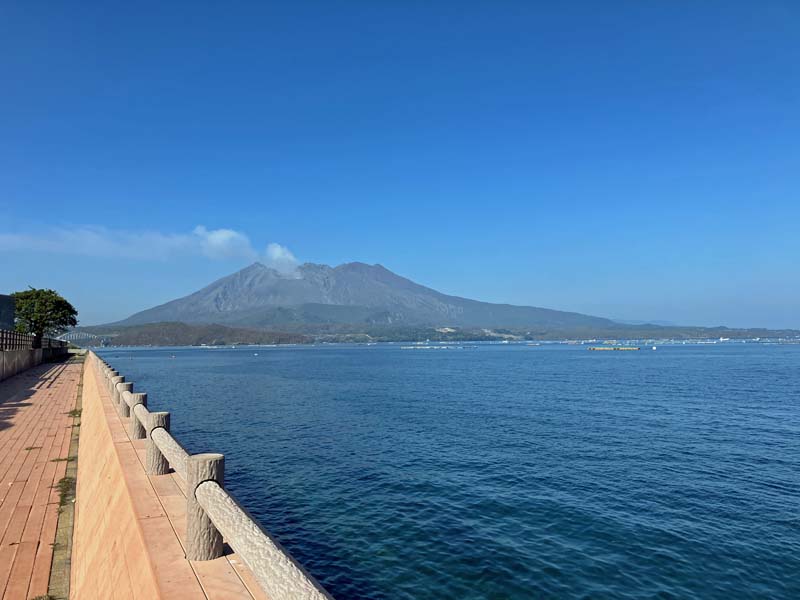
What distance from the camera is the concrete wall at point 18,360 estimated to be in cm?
2510

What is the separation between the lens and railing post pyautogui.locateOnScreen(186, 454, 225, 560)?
4.20 metres

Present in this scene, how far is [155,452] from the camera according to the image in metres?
7.03

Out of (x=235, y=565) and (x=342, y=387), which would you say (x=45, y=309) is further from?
(x=235, y=565)

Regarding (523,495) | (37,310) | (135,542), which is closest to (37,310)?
(37,310)

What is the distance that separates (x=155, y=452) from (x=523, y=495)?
1260 cm

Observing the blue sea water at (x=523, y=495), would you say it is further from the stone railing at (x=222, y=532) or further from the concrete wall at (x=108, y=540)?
the stone railing at (x=222, y=532)

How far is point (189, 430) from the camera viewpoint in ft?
91.0

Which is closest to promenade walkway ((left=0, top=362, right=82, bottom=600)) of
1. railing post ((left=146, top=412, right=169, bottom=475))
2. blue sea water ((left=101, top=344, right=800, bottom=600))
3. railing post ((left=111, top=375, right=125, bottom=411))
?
railing post ((left=111, top=375, right=125, bottom=411))

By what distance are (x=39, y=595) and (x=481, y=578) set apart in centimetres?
822

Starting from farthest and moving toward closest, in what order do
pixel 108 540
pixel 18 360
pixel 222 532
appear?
pixel 18 360, pixel 108 540, pixel 222 532

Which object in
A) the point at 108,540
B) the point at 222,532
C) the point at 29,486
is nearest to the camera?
the point at 222,532

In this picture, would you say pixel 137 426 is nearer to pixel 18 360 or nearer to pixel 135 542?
pixel 135 542

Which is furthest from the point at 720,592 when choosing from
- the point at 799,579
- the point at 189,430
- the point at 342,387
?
the point at 342,387

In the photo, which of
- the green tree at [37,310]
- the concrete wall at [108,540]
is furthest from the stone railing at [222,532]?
the green tree at [37,310]
